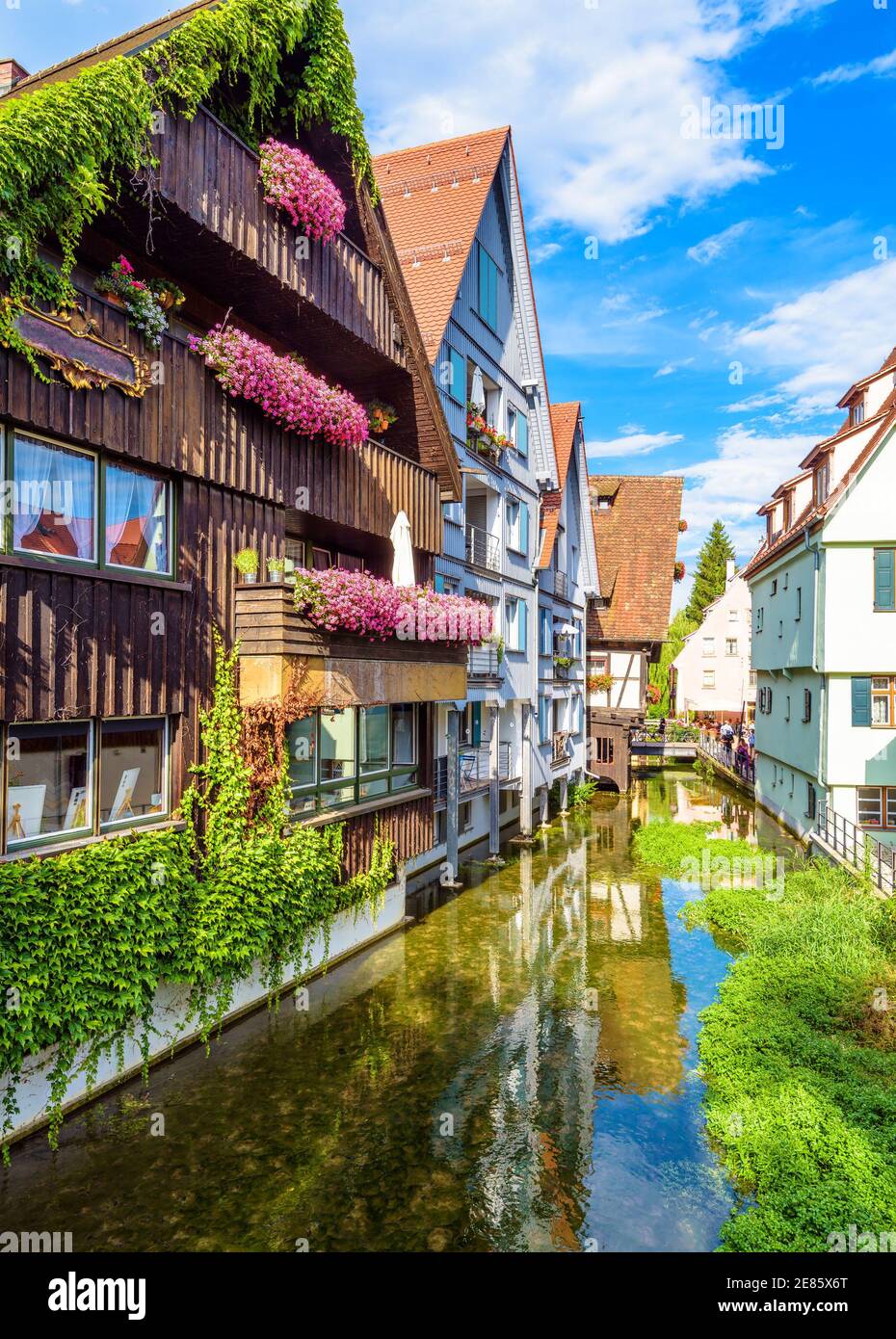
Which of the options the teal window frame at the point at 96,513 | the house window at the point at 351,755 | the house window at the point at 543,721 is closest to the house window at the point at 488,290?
the house window at the point at 351,755

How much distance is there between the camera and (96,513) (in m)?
8.43

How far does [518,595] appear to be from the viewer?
23984 mm

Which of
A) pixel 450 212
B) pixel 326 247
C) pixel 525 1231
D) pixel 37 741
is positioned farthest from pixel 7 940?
pixel 450 212

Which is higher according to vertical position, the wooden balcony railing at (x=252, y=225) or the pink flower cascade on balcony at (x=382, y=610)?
the wooden balcony railing at (x=252, y=225)

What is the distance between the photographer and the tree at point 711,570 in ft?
259

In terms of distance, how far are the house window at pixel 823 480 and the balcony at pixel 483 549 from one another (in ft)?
30.9

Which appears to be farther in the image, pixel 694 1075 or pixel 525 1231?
pixel 694 1075

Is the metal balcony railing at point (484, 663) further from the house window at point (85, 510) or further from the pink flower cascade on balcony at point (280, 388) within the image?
the house window at point (85, 510)

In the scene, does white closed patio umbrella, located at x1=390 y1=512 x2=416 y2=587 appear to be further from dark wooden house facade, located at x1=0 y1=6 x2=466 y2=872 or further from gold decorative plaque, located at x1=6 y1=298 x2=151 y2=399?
gold decorative plaque, located at x1=6 y1=298 x2=151 y2=399

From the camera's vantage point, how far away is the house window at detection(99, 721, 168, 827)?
8.68 m

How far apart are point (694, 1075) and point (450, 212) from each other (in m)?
18.6

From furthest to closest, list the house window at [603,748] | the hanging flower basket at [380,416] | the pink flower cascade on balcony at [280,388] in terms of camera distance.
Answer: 1. the house window at [603,748]
2. the hanging flower basket at [380,416]
3. the pink flower cascade on balcony at [280,388]

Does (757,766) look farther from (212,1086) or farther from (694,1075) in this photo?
(212,1086)

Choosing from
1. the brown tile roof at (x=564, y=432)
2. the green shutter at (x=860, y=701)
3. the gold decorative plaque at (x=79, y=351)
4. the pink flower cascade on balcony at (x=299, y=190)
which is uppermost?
the brown tile roof at (x=564, y=432)
